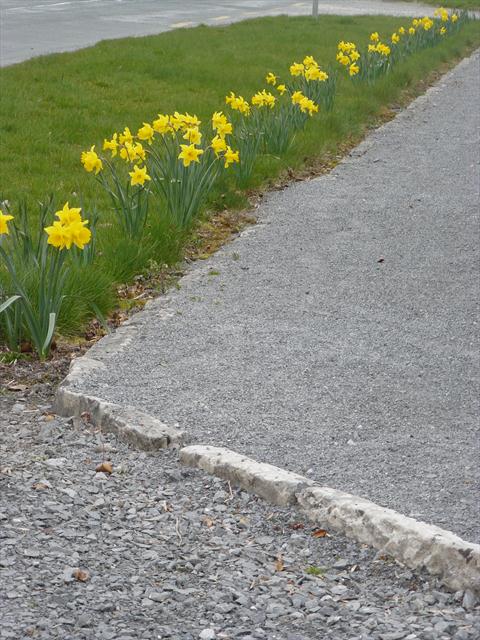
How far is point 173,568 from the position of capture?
3127 mm

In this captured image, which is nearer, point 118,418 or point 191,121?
point 118,418

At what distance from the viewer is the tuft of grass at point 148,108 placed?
598 centimetres

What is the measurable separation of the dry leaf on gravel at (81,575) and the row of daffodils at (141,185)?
1478 mm

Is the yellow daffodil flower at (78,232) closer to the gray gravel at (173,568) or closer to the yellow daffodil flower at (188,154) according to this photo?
the gray gravel at (173,568)

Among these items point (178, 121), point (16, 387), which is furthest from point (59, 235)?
point (178, 121)

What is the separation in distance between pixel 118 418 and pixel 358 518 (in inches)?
41.3

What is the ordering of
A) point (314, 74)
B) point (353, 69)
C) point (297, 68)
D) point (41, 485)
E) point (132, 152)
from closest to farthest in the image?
point (41, 485)
point (132, 152)
point (314, 74)
point (297, 68)
point (353, 69)

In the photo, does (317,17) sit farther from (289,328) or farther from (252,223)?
(289,328)

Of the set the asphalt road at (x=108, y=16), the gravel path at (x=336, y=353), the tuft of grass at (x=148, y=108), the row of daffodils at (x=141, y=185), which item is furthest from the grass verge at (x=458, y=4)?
the gravel path at (x=336, y=353)

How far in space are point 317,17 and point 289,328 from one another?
17339mm

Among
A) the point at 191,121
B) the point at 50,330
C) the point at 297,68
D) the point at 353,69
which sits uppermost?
the point at 191,121

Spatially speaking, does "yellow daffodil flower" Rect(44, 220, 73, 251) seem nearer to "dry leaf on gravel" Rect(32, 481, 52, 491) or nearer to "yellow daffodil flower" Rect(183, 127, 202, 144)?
"dry leaf on gravel" Rect(32, 481, 52, 491)

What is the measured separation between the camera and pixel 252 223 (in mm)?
7047

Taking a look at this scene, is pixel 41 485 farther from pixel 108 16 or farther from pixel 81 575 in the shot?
pixel 108 16
